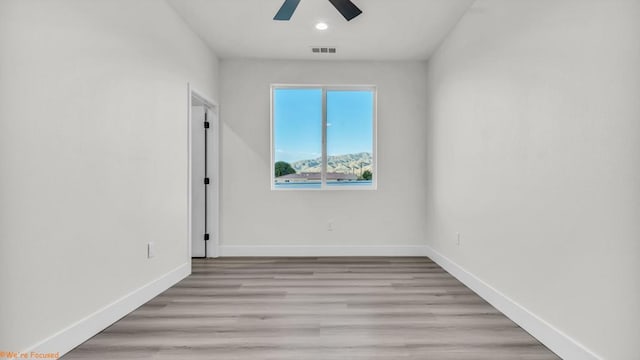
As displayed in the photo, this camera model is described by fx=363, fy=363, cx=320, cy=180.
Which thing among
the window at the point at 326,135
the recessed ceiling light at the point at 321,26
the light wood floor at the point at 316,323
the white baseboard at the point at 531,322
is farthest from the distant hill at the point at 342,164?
the white baseboard at the point at 531,322

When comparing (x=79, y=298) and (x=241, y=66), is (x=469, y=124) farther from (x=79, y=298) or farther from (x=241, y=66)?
(x=79, y=298)

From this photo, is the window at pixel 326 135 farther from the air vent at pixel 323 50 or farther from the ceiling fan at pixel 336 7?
the ceiling fan at pixel 336 7

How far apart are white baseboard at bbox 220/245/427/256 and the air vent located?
2.45m

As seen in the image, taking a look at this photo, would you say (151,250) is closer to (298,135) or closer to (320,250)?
(320,250)

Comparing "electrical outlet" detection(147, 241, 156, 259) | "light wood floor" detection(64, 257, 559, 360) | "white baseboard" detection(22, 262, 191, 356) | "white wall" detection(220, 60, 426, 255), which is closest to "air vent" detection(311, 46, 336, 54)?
"white wall" detection(220, 60, 426, 255)

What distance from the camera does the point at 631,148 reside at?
1.57 metres

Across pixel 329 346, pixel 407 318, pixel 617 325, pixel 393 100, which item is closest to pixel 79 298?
pixel 329 346

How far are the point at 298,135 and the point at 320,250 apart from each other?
1.55 metres

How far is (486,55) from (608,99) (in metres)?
1.43

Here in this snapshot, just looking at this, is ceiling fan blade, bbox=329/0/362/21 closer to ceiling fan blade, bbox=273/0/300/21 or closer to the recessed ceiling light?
ceiling fan blade, bbox=273/0/300/21

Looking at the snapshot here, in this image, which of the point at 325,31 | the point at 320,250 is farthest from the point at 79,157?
the point at 320,250

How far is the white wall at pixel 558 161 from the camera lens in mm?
1606

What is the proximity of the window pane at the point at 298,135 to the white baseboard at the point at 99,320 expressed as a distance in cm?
209

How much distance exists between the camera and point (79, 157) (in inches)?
83.3
